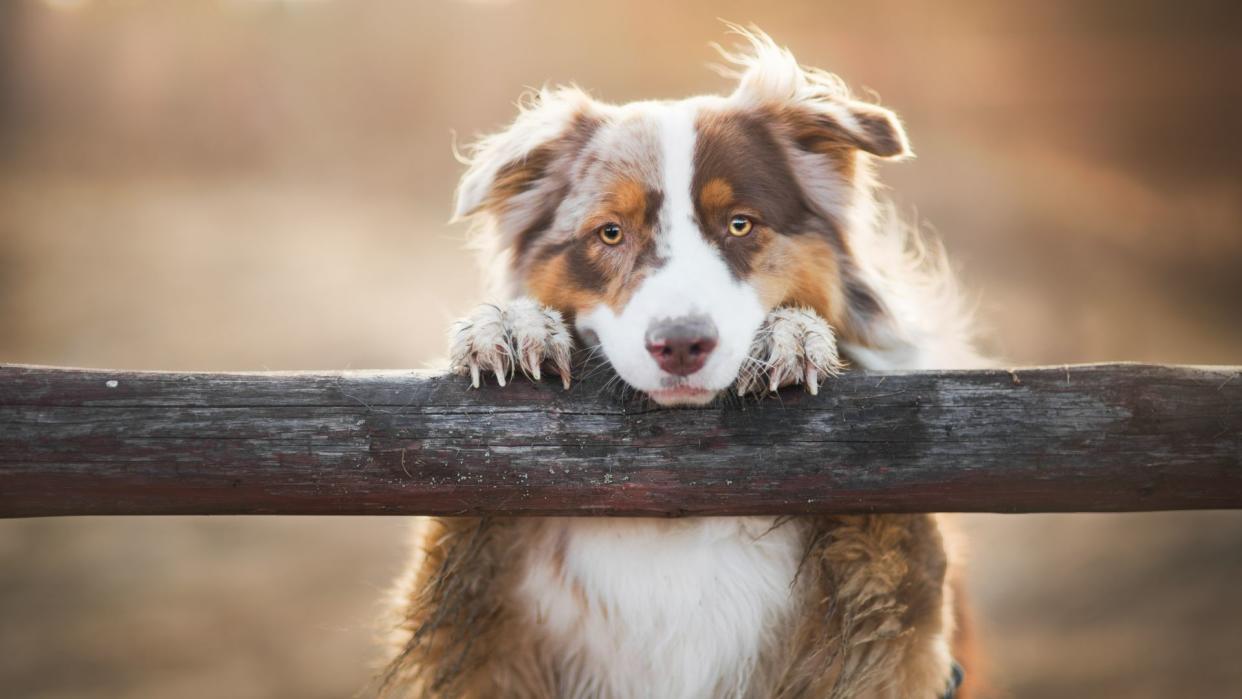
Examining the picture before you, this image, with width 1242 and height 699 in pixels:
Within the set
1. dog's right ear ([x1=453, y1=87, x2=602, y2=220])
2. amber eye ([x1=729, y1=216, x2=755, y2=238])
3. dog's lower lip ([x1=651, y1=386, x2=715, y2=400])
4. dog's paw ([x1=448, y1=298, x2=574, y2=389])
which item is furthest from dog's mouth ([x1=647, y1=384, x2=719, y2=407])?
dog's right ear ([x1=453, y1=87, x2=602, y2=220])

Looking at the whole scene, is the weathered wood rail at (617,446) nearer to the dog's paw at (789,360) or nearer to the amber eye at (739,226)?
the dog's paw at (789,360)

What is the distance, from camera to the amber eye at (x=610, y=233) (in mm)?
2389

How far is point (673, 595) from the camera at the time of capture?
237 cm

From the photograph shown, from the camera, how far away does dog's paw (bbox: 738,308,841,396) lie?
2064mm

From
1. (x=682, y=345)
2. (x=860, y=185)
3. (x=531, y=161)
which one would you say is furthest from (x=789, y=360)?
(x=531, y=161)

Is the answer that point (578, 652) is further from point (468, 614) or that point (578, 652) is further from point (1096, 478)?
point (1096, 478)

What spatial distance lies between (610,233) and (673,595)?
0.93 m

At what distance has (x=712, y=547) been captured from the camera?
2.38 m

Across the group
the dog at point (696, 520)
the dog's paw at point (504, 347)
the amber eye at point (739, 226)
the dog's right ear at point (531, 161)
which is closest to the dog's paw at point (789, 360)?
the dog at point (696, 520)

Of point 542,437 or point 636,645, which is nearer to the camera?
point 542,437

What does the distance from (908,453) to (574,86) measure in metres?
1.56

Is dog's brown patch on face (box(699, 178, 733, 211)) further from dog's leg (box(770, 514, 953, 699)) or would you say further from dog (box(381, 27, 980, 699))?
dog's leg (box(770, 514, 953, 699))

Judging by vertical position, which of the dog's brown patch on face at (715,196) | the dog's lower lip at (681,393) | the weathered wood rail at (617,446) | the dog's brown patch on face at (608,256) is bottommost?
the weathered wood rail at (617,446)

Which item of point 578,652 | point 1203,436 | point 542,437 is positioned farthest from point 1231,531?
point 542,437
